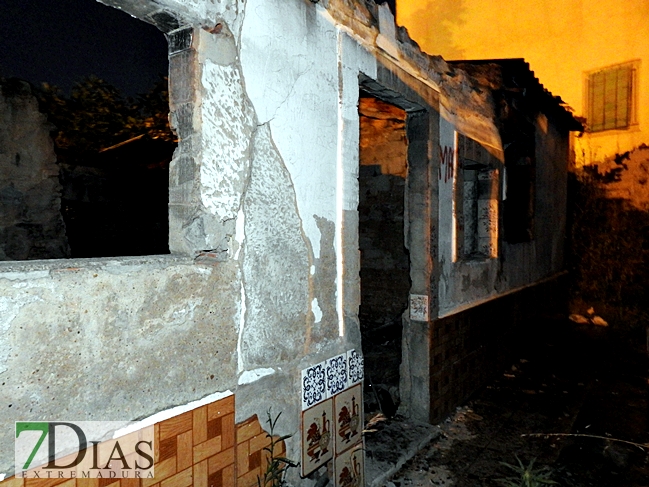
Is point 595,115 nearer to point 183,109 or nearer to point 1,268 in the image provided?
point 183,109

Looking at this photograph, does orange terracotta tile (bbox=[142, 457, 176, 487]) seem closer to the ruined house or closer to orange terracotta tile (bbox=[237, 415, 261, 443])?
the ruined house

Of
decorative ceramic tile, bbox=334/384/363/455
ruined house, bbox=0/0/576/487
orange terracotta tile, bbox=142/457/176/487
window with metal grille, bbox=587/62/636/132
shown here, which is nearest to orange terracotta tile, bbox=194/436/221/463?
ruined house, bbox=0/0/576/487

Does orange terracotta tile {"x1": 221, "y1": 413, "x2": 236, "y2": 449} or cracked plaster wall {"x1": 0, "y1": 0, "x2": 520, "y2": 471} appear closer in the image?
cracked plaster wall {"x1": 0, "y1": 0, "x2": 520, "y2": 471}

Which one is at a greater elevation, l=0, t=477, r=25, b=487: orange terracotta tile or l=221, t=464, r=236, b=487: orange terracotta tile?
l=0, t=477, r=25, b=487: orange terracotta tile

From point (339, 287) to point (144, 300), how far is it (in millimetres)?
1323

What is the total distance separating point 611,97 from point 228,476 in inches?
453

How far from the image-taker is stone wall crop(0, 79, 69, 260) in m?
3.53

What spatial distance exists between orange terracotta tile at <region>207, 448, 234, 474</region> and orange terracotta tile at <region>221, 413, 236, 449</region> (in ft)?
0.09

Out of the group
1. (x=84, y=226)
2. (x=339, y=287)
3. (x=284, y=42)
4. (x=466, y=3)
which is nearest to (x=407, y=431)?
(x=339, y=287)

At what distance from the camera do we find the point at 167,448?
5.39 ft

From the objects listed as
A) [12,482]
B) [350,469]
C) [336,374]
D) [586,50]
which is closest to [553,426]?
[350,469]

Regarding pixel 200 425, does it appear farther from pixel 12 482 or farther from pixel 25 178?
pixel 25 178

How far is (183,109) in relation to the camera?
1.77 meters

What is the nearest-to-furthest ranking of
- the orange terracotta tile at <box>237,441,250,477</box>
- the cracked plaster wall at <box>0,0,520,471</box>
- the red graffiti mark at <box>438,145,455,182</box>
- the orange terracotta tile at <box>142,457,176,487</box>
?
the cracked plaster wall at <box>0,0,520,471</box>
the orange terracotta tile at <box>142,457,176,487</box>
the orange terracotta tile at <box>237,441,250,477</box>
the red graffiti mark at <box>438,145,455,182</box>
